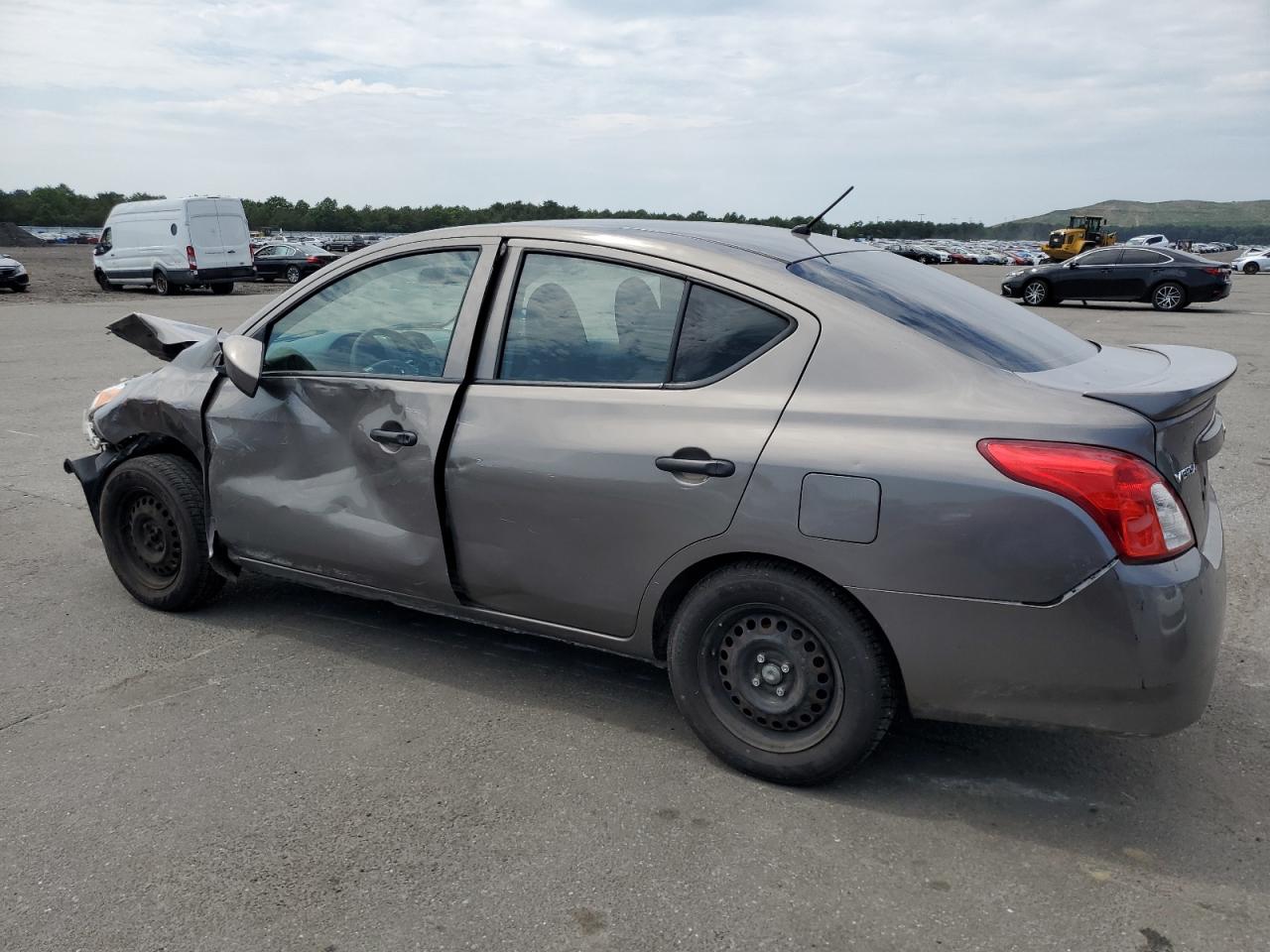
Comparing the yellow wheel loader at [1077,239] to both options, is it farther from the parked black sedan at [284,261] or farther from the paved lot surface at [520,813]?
the paved lot surface at [520,813]

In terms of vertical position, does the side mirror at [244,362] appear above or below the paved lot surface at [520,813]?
above

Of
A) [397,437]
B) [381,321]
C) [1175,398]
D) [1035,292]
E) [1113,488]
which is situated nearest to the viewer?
[1113,488]

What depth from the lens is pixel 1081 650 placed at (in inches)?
106

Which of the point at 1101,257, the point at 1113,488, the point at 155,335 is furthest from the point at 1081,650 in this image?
the point at 1101,257

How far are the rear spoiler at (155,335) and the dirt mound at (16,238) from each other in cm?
6186

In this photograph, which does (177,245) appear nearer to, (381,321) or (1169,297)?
(1169,297)

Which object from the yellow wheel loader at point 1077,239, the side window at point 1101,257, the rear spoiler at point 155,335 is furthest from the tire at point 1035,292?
the yellow wheel loader at point 1077,239

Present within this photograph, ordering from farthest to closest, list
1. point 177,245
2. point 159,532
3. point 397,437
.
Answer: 1. point 177,245
2. point 159,532
3. point 397,437

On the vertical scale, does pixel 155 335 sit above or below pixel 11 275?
above

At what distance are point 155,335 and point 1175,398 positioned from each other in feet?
13.0

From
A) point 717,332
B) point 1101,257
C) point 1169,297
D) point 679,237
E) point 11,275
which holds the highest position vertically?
point 679,237

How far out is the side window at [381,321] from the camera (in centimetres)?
372

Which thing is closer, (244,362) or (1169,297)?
(244,362)

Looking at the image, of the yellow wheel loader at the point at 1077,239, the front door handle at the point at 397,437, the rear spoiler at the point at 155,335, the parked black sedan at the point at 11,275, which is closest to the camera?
the front door handle at the point at 397,437
